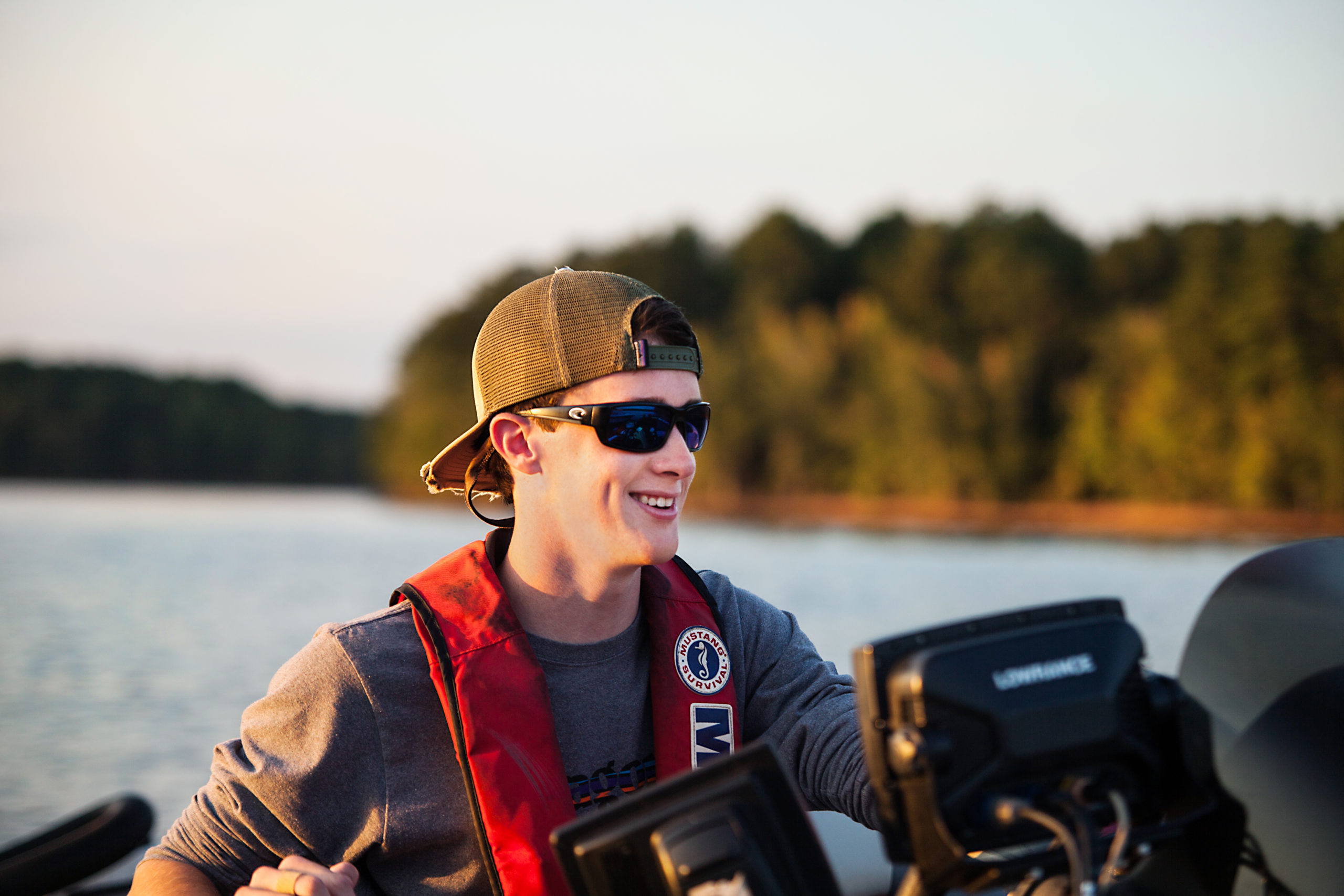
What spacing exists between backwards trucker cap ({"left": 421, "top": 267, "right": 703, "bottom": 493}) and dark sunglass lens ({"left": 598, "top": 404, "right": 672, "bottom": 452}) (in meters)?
0.06

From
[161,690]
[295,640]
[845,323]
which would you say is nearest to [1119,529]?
[845,323]

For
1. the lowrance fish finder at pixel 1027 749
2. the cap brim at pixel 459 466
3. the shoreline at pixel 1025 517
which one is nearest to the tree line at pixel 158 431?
the shoreline at pixel 1025 517

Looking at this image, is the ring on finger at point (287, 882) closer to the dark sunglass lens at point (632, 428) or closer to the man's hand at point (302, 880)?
the man's hand at point (302, 880)

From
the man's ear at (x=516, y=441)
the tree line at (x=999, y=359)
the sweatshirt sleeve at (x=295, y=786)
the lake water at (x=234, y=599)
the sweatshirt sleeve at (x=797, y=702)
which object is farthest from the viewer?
the tree line at (x=999, y=359)

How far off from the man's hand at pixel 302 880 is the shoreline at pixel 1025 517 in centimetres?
2380

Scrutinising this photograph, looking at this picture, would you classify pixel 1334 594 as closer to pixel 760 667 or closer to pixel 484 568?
pixel 760 667

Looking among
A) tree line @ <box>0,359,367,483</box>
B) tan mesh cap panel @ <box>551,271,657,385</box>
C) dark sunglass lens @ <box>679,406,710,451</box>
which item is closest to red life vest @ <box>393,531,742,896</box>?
dark sunglass lens @ <box>679,406,710,451</box>

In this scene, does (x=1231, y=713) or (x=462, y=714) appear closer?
(x=1231, y=713)

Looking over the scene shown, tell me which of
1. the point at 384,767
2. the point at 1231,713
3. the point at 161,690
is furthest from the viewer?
the point at 161,690

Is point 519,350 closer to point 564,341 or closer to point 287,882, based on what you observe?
point 564,341

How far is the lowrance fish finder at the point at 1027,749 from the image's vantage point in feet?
3.00

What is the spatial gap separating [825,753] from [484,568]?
546 millimetres

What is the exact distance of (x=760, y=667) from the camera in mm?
1745

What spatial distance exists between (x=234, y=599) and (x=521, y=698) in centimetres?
1396
